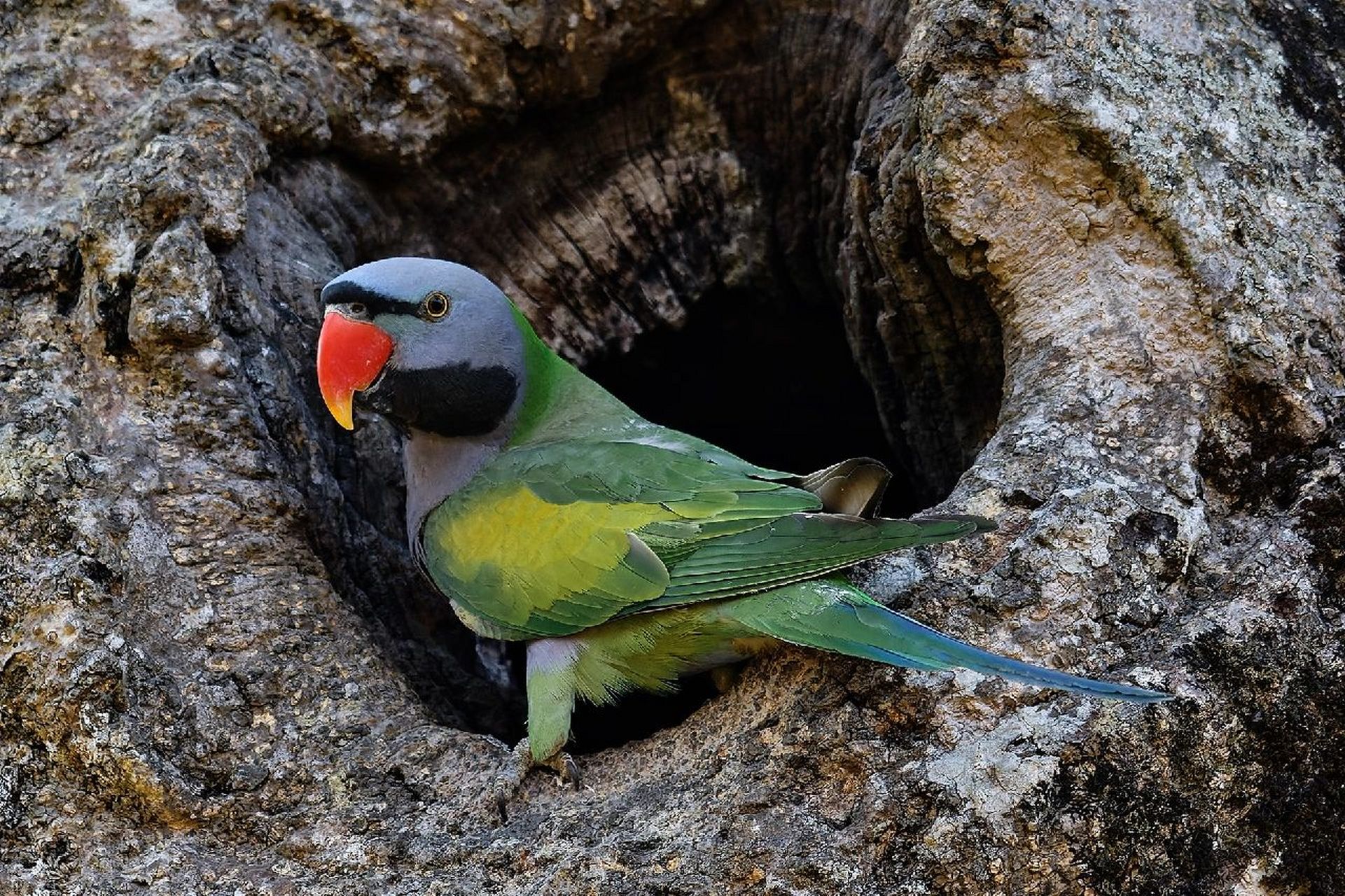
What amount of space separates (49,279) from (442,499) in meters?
1.08

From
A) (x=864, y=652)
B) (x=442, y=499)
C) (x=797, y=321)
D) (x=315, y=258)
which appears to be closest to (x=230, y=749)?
(x=442, y=499)

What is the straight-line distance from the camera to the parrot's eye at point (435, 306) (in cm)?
293

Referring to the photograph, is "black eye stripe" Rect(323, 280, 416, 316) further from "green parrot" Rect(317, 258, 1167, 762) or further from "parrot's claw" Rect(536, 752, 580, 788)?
"parrot's claw" Rect(536, 752, 580, 788)

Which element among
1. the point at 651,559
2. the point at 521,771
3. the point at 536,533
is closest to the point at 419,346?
the point at 536,533

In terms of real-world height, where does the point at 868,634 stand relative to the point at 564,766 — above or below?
above

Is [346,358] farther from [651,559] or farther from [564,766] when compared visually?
[564,766]

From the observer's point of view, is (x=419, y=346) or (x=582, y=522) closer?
(x=582, y=522)

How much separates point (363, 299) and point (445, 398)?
0.30 meters

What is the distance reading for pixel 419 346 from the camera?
2.92m

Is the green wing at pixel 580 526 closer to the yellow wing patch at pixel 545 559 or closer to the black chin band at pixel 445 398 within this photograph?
the yellow wing patch at pixel 545 559

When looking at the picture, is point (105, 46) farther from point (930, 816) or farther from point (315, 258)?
point (930, 816)

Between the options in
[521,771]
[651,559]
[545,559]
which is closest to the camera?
[521,771]

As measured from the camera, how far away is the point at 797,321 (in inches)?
168

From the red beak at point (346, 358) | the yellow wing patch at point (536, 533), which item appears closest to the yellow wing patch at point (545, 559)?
the yellow wing patch at point (536, 533)
